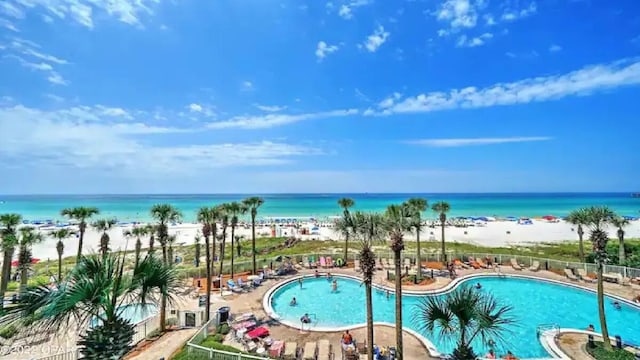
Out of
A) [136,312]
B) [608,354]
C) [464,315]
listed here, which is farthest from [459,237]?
[136,312]

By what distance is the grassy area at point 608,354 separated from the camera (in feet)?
39.4

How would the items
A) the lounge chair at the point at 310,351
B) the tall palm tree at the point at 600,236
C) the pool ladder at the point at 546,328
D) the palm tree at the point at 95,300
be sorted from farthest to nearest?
the pool ladder at the point at 546,328, the tall palm tree at the point at 600,236, the lounge chair at the point at 310,351, the palm tree at the point at 95,300

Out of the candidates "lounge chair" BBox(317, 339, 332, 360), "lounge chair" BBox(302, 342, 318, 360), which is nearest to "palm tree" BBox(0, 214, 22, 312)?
"lounge chair" BBox(302, 342, 318, 360)

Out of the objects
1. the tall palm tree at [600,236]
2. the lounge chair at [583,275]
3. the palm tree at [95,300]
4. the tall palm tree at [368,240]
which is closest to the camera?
the palm tree at [95,300]

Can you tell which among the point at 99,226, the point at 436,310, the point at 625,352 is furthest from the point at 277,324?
the point at 99,226

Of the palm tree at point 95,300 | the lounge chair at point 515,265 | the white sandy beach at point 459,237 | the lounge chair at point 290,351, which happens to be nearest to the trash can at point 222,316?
the lounge chair at point 290,351

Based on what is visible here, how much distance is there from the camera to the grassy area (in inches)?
472

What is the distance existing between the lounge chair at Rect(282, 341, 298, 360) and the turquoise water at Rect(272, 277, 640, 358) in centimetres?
319

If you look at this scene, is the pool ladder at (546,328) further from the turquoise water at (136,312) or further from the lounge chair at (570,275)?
the turquoise water at (136,312)

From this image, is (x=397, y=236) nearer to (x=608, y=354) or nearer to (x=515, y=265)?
(x=608, y=354)

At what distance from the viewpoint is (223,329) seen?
15.5 metres

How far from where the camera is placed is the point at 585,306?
1961 cm

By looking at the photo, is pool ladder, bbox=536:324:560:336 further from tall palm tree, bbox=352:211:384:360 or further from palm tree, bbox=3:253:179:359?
palm tree, bbox=3:253:179:359

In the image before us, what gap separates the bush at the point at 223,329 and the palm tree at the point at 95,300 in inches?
403
